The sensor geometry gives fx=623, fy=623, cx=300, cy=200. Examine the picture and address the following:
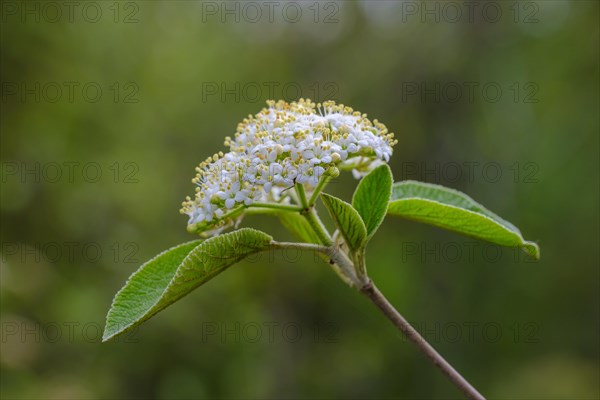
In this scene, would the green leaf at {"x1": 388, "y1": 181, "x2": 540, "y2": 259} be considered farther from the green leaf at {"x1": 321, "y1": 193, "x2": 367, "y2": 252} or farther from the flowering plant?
the green leaf at {"x1": 321, "y1": 193, "x2": 367, "y2": 252}

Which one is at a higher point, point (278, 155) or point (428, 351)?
point (278, 155)

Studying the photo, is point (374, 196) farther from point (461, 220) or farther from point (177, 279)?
point (177, 279)

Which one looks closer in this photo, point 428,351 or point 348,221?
point 428,351

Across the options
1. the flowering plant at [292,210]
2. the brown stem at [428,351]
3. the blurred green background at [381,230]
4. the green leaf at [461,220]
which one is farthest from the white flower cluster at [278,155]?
the blurred green background at [381,230]

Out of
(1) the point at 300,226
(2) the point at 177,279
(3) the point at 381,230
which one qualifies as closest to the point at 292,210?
(1) the point at 300,226

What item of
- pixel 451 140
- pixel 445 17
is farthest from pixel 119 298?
pixel 445 17

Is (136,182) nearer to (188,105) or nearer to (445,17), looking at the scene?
(188,105)

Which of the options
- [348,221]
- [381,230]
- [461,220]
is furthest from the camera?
[381,230]
